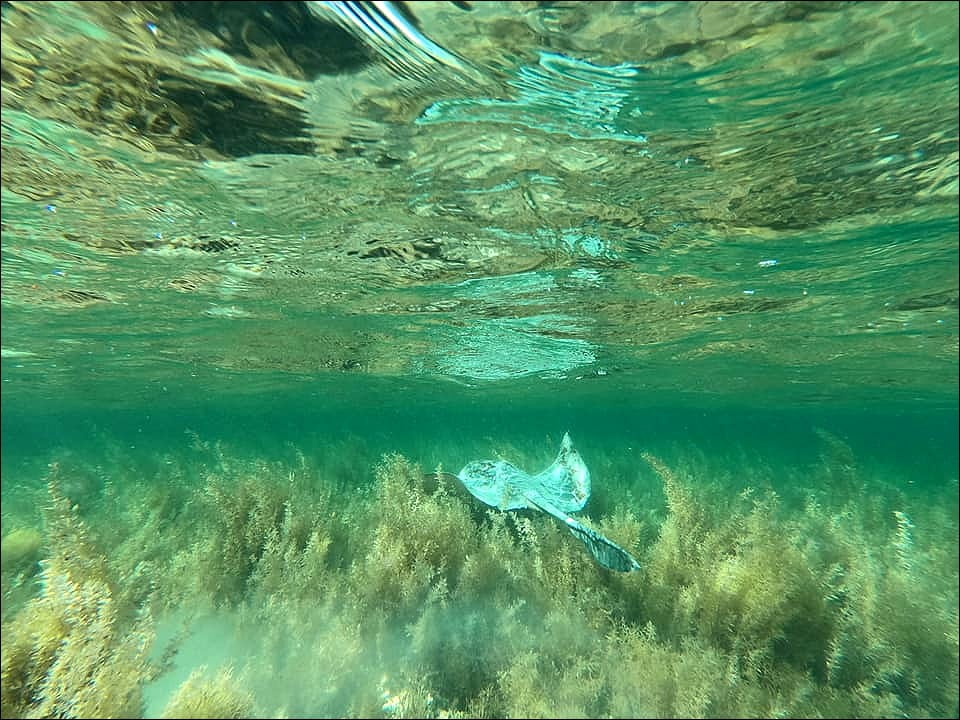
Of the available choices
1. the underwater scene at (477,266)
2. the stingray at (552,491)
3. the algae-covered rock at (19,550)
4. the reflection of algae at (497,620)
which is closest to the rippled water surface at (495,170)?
the underwater scene at (477,266)

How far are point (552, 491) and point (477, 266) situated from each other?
17.7 ft

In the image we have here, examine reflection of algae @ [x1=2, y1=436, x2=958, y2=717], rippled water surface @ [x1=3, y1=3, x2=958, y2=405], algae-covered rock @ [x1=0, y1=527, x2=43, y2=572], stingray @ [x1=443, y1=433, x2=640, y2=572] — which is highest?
rippled water surface @ [x1=3, y1=3, x2=958, y2=405]

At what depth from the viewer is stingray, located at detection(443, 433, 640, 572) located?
19.4ft

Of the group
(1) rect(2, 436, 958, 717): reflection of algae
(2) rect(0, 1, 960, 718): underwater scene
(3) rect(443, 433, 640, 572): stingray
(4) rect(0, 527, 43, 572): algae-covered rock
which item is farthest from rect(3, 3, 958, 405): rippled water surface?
(4) rect(0, 527, 43, 572): algae-covered rock

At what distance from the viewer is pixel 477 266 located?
434 inches

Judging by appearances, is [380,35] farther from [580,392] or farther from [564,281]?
[580,392]

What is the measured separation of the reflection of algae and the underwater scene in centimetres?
4

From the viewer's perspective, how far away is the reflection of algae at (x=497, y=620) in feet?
14.8

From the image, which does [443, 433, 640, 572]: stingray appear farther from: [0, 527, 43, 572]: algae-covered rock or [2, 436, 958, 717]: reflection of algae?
[0, 527, 43, 572]: algae-covered rock

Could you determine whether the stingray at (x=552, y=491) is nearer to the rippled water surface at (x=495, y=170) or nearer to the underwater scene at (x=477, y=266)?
the underwater scene at (x=477, y=266)

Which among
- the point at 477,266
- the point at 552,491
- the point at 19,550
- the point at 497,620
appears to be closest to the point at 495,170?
the point at 477,266

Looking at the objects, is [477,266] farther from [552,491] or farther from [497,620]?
[497,620]

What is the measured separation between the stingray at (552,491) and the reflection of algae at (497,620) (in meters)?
0.49

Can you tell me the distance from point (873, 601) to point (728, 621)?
1707mm
